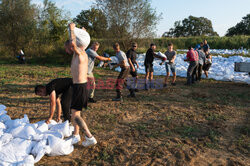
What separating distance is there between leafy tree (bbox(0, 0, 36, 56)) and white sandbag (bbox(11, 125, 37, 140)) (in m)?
19.7

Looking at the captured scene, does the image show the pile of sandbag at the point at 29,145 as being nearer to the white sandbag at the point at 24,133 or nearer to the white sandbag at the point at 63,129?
the white sandbag at the point at 24,133

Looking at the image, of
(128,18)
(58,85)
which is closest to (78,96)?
(58,85)

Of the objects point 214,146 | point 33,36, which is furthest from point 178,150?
point 33,36

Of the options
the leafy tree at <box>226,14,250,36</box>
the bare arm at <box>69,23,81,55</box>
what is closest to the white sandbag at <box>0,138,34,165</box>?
the bare arm at <box>69,23,81,55</box>

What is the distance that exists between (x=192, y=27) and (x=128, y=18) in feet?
232

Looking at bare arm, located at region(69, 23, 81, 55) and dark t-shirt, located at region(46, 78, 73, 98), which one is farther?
dark t-shirt, located at region(46, 78, 73, 98)

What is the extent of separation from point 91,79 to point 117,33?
11096 millimetres

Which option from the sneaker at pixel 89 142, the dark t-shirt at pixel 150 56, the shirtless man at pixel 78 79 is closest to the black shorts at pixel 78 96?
the shirtless man at pixel 78 79

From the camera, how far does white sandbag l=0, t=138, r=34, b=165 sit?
99.5 inches

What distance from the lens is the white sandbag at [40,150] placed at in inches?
104

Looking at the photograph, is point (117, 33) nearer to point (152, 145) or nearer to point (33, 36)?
point (33, 36)

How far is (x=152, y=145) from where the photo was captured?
10.7ft

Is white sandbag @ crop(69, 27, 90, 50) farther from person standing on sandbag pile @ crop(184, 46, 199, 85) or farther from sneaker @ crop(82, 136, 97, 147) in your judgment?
person standing on sandbag pile @ crop(184, 46, 199, 85)

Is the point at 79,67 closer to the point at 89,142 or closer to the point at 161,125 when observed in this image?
the point at 89,142
